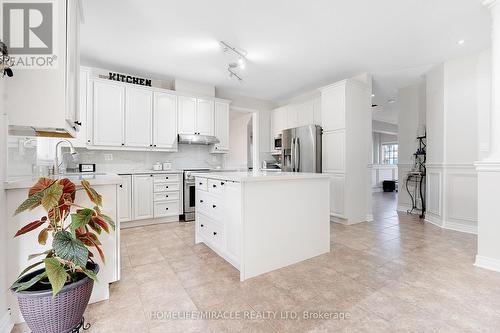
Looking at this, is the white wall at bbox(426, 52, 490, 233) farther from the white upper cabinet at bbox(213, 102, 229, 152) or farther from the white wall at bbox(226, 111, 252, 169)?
the white wall at bbox(226, 111, 252, 169)

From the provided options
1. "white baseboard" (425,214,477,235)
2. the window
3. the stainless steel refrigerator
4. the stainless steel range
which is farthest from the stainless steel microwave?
the window

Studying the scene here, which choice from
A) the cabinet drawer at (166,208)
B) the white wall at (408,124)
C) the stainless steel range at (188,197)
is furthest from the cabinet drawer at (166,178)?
the white wall at (408,124)

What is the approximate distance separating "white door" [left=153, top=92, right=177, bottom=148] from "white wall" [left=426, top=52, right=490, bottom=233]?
15.2 feet

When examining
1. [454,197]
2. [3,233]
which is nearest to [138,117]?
[3,233]

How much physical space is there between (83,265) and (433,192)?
16.4 feet

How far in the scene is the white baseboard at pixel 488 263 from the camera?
221cm

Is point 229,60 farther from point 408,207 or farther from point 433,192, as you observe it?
point 408,207

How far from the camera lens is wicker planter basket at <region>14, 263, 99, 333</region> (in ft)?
3.71

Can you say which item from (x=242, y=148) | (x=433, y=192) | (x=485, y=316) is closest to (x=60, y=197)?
(x=485, y=316)

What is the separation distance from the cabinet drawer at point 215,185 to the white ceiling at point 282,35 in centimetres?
182

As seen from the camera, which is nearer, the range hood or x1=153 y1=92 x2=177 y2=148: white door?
x1=153 y1=92 x2=177 y2=148: white door

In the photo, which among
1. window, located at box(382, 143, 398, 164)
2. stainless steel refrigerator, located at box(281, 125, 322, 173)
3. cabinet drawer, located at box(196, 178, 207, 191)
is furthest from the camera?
window, located at box(382, 143, 398, 164)

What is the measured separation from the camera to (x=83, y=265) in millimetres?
1125

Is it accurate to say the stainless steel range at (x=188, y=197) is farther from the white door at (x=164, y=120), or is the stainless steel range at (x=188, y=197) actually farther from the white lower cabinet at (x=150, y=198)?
the white door at (x=164, y=120)
